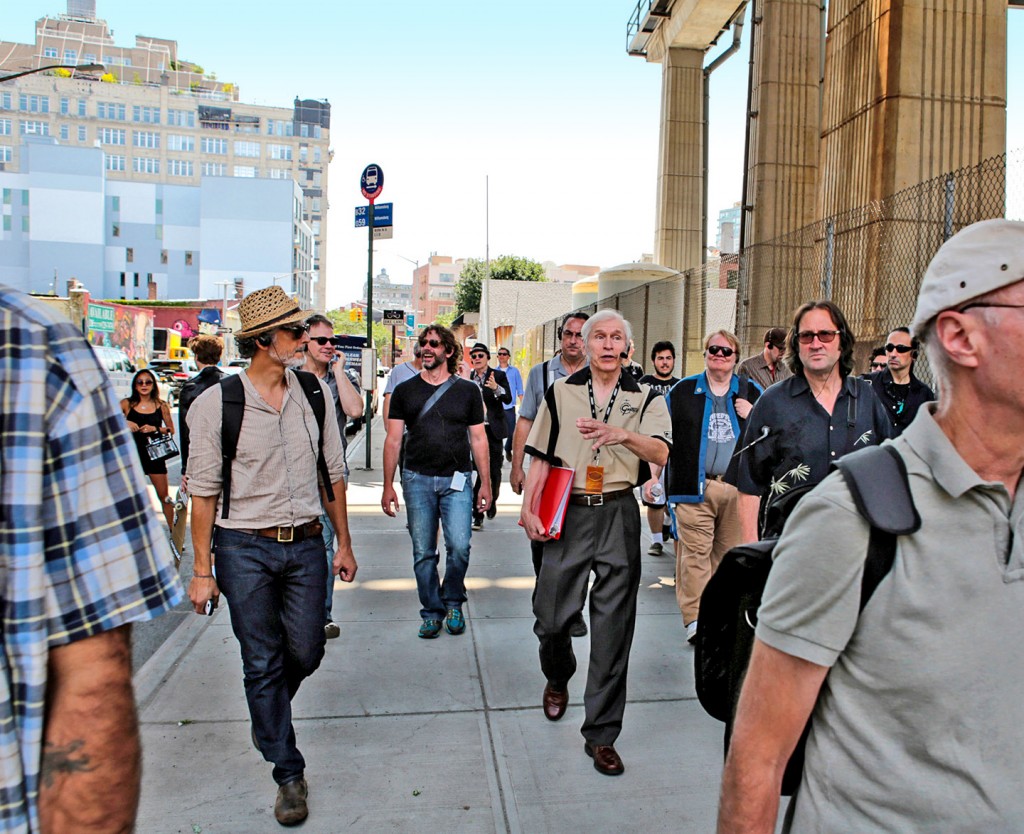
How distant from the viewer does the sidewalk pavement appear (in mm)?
3539

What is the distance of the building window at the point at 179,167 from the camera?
11588cm

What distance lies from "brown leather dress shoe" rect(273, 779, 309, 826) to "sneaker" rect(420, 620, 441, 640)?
2132 mm

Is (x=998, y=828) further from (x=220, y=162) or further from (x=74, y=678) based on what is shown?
(x=220, y=162)

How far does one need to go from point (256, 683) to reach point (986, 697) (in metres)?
2.84

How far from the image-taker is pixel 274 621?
3.62 metres

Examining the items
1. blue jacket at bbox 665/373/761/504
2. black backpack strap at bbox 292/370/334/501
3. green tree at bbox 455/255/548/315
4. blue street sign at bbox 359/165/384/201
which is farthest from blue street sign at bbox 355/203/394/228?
green tree at bbox 455/255/548/315

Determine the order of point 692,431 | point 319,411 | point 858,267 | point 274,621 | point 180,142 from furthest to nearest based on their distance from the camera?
1. point 180,142
2. point 858,267
3. point 692,431
4. point 319,411
5. point 274,621

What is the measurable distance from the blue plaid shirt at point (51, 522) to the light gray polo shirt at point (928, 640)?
41.2 inches

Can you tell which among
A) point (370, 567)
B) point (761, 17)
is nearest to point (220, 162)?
point (761, 17)

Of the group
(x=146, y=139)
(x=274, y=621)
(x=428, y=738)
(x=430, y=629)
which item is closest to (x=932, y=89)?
(x=430, y=629)

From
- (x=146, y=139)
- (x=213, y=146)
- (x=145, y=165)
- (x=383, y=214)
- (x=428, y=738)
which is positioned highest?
(x=213, y=146)

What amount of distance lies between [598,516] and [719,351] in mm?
1894

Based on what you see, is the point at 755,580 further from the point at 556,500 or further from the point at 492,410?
the point at 492,410

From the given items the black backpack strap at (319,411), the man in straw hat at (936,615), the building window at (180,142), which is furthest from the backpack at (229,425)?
the building window at (180,142)
